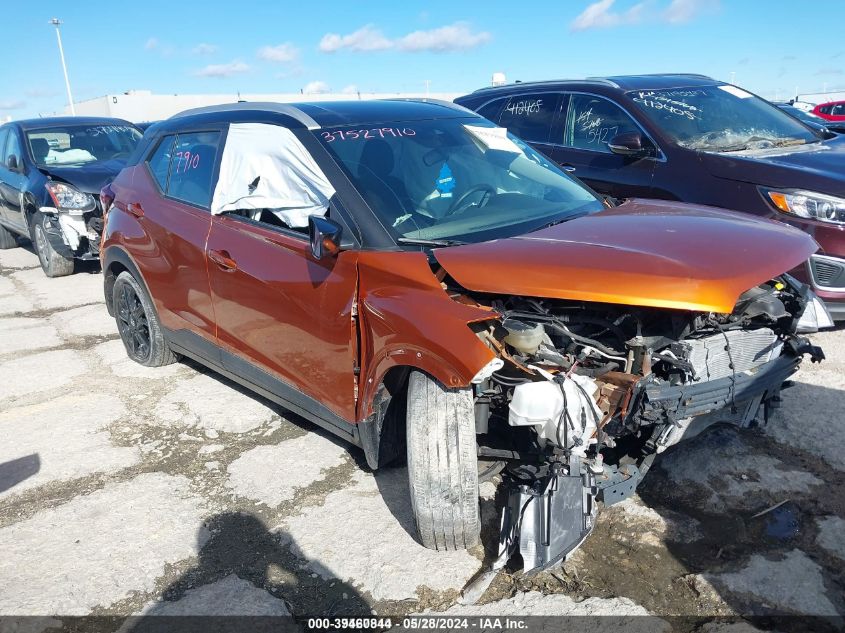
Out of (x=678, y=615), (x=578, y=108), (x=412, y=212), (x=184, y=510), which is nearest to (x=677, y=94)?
(x=578, y=108)

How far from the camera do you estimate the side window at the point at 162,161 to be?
4336mm

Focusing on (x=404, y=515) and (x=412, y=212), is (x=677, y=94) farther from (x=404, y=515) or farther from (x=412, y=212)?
(x=404, y=515)

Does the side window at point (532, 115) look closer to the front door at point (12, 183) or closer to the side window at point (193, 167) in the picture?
the side window at point (193, 167)

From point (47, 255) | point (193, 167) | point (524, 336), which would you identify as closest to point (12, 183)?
point (47, 255)

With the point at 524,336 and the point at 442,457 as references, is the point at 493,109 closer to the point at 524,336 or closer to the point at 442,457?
the point at 524,336

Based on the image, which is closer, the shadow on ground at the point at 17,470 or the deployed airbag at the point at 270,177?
the deployed airbag at the point at 270,177

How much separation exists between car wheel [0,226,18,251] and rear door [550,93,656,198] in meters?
9.64

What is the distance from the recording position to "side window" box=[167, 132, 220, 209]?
387cm

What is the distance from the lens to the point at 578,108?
5.88 meters

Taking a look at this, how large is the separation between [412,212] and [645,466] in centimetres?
149

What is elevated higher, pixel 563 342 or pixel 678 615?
pixel 563 342

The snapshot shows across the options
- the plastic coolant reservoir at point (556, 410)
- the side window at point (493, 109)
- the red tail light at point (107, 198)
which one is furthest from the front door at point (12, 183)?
the plastic coolant reservoir at point (556, 410)

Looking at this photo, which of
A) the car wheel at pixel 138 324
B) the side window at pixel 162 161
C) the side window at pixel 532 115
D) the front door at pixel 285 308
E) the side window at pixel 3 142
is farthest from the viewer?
the side window at pixel 3 142

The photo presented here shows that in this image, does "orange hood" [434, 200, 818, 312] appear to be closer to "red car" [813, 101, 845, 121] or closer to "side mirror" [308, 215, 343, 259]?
"side mirror" [308, 215, 343, 259]
